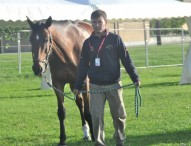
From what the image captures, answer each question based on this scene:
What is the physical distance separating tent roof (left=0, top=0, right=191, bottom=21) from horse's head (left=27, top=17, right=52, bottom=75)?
0.35 meters

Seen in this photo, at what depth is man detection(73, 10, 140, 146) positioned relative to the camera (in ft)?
22.6

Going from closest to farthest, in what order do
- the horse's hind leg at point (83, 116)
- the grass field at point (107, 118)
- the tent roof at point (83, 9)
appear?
the tent roof at point (83, 9), the grass field at point (107, 118), the horse's hind leg at point (83, 116)

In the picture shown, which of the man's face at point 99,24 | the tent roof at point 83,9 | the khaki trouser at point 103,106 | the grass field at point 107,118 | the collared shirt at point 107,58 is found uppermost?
the tent roof at point 83,9

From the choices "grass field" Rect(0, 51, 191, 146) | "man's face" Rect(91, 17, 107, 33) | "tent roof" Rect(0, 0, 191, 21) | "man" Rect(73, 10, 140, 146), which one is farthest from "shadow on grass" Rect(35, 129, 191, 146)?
"man's face" Rect(91, 17, 107, 33)

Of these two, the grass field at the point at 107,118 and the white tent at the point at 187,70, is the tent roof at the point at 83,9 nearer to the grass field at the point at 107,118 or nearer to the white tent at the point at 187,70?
the grass field at the point at 107,118

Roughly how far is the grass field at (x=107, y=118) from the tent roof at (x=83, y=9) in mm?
1978

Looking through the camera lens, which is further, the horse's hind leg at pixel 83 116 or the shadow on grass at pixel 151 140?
the horse's hind leg at pixel 83 116

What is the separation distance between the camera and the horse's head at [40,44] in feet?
24.3

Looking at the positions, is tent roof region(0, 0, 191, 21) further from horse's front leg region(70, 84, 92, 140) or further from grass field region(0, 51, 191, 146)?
grass field region(0, 51, 191, 146)

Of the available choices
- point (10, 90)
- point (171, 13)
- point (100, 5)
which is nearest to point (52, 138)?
point (100, 5)

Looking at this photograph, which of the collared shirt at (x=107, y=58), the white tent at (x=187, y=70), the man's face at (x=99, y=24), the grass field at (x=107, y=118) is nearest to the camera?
the man's face at (x=99, y=24)

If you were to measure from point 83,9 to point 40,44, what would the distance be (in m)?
1.10

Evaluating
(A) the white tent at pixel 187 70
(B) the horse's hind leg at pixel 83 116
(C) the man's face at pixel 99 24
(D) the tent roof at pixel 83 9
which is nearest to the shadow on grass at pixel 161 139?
(B) the horse's hind leg at pixel 83 116

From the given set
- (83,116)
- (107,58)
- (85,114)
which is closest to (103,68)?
(107,58)
